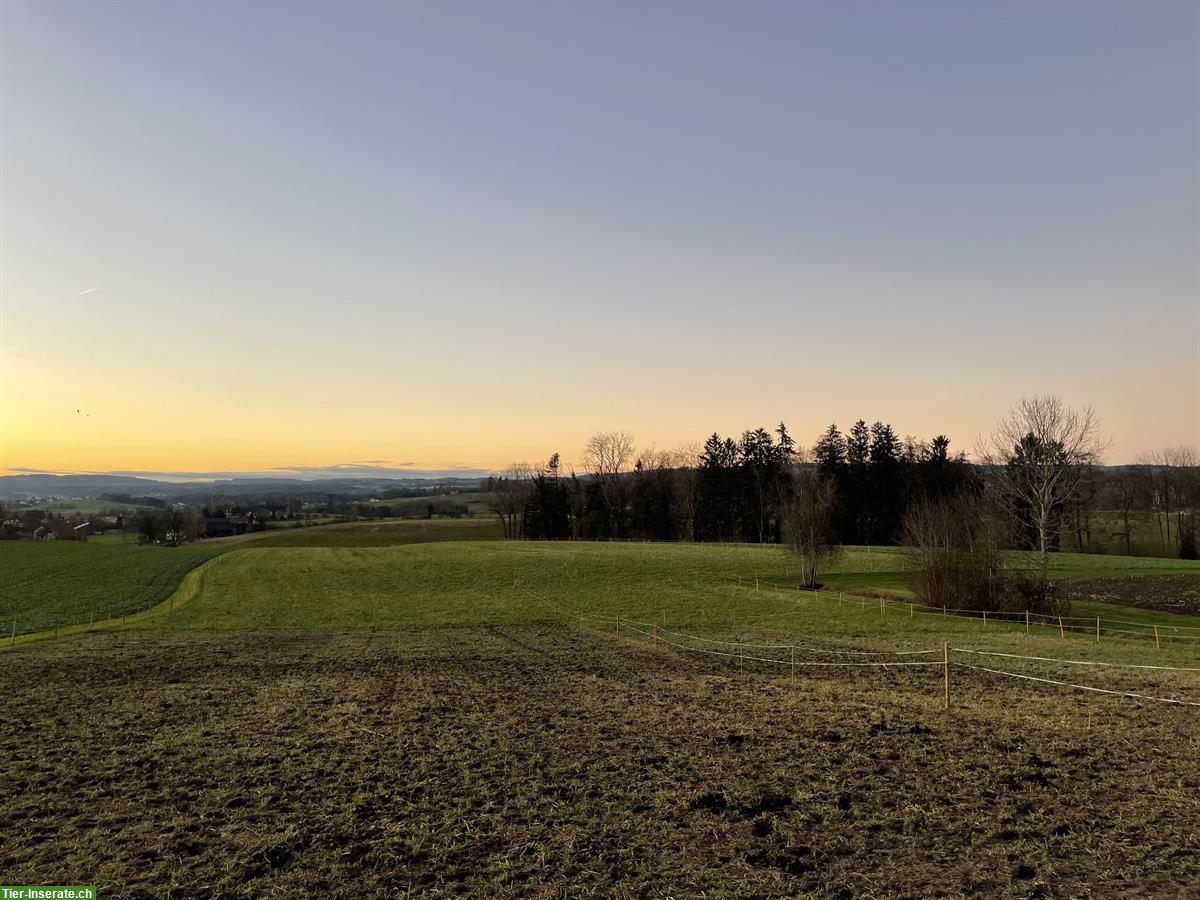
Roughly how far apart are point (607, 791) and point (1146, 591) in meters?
46.3

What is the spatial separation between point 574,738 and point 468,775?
2.63m

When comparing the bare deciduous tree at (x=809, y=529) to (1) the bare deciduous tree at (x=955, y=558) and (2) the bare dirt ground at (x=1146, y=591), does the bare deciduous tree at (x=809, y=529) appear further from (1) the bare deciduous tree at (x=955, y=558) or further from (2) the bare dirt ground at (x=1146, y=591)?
(2) the bare dirt ground at (x=1146, y=591)

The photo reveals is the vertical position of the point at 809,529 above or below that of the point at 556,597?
above

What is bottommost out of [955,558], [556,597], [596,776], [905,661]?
A: [556,597]

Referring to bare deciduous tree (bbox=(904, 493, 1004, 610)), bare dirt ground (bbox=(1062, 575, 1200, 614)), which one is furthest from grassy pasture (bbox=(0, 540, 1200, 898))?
bare dirt ground (bbox=(1062, 575, 1200, 614))

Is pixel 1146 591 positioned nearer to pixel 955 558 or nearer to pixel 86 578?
pixel 955 558

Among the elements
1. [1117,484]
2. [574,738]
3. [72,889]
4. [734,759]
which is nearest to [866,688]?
[734,759]

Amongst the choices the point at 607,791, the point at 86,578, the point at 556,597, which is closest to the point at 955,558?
the point at 556,597

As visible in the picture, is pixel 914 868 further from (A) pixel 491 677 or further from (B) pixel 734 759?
(A) pixel 491 677

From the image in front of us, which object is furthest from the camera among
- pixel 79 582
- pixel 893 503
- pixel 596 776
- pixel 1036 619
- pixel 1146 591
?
pixel 893 503

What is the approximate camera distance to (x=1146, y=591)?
135 feet

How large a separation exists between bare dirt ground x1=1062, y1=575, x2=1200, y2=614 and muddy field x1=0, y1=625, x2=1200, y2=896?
101 ft

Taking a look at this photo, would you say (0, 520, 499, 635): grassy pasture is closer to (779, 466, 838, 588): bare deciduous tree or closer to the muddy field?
the muddy field

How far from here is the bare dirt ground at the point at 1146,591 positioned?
1481 inches
